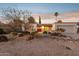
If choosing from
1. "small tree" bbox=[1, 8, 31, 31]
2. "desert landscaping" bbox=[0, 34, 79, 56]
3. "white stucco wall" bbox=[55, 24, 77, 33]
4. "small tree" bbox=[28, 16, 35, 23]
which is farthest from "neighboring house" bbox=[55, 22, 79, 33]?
"small tree" bbox=[1, 8, 31, 31]

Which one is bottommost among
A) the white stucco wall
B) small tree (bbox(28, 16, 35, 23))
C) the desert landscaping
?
the desert landscaping

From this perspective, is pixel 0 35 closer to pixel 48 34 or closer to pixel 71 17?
pixel 48 34

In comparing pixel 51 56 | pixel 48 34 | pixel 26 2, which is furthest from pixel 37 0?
pixel 51 56

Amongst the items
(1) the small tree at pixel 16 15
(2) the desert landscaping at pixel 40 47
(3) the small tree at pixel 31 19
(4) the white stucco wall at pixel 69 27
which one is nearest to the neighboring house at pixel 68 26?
(4) the white stucco wall at pixel 69 27

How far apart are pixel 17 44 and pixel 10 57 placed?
0.19 meters

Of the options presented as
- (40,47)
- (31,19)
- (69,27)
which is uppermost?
(31,19)

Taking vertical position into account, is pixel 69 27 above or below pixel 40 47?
above

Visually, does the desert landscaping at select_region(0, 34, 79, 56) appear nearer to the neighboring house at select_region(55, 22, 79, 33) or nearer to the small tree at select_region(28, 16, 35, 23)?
the neighboring house at select_region(55, 22, 79, 33)

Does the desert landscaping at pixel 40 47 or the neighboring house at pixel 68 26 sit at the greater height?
the neighboring house at pixel 68 26

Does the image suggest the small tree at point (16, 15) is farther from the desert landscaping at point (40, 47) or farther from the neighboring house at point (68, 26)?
the neighboring house at point (68, 26)

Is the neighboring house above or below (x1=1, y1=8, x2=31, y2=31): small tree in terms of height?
below

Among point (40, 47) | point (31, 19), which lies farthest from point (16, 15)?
point (40, 47)

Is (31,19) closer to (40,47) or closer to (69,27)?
(40,47)

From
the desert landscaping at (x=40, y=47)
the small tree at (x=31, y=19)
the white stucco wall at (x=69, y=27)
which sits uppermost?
the small tree at (x=31, y=19)
